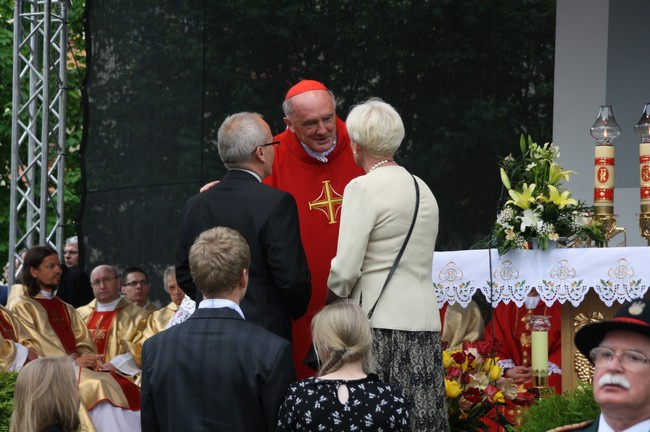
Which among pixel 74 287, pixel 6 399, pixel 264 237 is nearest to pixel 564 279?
pixel 264 237

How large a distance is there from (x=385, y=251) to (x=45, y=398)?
58.3 inches

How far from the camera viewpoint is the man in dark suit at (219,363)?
397cm

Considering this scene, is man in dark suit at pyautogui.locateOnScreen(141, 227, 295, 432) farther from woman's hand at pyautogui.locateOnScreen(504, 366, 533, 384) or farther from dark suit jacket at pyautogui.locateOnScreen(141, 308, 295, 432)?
woman's hand at pyautogui.locateOnScreen(504, 366, 533, 384)

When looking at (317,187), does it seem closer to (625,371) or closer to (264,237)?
(264,237)

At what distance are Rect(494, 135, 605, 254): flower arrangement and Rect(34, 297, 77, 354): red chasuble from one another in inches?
161

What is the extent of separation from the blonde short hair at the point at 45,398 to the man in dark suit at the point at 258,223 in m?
0.87

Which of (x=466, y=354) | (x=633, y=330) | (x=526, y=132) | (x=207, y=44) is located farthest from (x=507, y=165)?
(x=207, y=44)

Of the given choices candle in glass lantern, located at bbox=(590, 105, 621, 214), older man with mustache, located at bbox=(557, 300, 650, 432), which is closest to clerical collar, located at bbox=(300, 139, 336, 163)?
candle in glass lantern, located at bbox=(590, 105, 621, 214)

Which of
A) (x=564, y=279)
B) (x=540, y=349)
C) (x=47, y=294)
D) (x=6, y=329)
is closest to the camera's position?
(x=540, y=349)

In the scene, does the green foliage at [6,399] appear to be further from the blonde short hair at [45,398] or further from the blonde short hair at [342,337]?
the blonde short hair at [342,337]

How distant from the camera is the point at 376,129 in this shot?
4750mm

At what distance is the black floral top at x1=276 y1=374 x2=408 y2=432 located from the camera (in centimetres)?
395

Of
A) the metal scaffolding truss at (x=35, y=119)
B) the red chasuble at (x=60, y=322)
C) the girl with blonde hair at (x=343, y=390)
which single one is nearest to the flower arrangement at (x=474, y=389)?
the girl with blonde hair at (x=343, y=390)

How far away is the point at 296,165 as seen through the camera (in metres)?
6.00
